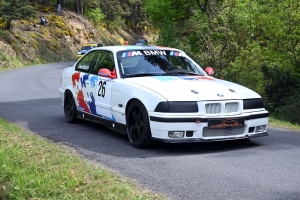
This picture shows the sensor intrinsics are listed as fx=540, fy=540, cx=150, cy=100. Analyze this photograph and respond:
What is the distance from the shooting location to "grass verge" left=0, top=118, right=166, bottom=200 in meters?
5.59

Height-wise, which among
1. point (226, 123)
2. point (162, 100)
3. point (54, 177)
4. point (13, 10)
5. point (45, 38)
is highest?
point (13, 10)

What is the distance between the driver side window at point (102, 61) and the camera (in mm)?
9422

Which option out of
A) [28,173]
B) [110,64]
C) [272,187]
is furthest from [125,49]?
[272,187]

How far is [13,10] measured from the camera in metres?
41.4

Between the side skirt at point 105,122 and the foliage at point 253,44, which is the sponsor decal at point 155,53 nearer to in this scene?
the side skirt at point 105,122

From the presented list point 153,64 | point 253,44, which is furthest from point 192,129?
point 253,44

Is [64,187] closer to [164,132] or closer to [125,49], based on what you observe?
[164,132]

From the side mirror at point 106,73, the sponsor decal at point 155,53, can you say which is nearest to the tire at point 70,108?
the side mirror at point 106,73

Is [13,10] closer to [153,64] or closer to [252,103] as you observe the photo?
[153,64]

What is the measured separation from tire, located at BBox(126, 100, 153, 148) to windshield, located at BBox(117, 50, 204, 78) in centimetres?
87

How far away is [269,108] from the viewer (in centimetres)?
1686

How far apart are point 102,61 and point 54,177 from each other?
3870mm

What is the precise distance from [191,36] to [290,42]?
23.7ft

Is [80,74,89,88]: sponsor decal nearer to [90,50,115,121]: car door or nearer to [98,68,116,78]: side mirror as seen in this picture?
[90,50,115,121]: car door
